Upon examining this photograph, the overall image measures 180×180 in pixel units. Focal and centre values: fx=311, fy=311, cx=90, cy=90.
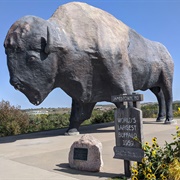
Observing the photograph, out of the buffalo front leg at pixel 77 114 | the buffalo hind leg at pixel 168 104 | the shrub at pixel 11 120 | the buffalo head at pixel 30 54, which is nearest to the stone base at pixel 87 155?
the buffalo head at pixel 30 54

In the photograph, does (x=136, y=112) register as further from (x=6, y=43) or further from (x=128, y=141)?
(x=6, y=43)

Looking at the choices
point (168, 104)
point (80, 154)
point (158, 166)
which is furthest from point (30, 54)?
point (168, 104)

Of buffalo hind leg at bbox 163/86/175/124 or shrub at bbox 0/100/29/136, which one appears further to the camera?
shrub at bbox 0/100/29/136

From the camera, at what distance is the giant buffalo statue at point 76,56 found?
29.2 feet

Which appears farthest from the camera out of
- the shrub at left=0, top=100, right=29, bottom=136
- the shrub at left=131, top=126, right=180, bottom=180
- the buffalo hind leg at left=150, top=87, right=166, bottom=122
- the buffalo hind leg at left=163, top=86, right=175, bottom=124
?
the buffalo hind leg at left=150, top=87, right=166, bottom=122

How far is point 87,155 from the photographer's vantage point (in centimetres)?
573

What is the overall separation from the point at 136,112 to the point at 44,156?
3040mm

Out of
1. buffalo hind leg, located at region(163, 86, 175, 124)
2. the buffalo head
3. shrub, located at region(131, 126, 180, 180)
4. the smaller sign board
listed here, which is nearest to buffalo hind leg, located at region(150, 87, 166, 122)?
buffalo hind leg, located at region(163, 86, 175, 124)

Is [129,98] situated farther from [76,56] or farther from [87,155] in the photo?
[76,56]

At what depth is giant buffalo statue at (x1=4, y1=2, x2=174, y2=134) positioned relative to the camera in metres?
8.89

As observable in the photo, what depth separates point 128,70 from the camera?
10555mm

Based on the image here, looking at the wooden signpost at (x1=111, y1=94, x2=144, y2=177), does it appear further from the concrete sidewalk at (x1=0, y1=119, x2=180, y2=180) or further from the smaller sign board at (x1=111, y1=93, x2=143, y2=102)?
the concrete sidewalk at (x1=0, y1=119, x2=180, y2=180)

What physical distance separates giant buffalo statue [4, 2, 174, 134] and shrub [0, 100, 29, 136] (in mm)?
4355

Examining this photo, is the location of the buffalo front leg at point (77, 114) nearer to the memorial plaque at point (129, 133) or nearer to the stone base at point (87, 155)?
the stone base at point (87, 155)
